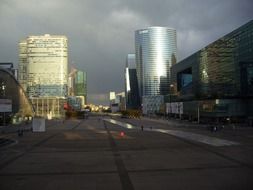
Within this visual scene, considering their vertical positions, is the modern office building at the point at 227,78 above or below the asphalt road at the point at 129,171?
above

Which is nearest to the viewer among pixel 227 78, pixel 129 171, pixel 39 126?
pixel 129 171

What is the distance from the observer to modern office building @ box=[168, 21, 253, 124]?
104875mm

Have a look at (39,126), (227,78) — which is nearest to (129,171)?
(39,126)

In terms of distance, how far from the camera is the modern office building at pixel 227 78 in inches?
4129

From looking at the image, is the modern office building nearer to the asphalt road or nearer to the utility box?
the utility box

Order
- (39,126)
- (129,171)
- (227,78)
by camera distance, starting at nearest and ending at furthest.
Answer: (129,171) < (39,126) < (227,78)

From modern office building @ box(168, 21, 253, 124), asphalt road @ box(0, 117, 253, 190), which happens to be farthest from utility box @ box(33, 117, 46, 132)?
modern office building @ box(168, 21, 253, 124)

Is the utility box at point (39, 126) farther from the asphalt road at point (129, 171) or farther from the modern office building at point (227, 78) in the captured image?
the modern office building at point (227, 78)

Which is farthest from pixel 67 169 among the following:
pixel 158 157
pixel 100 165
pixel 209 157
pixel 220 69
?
pixel 220 69

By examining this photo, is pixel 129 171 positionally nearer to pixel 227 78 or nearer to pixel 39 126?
pixel 39 126

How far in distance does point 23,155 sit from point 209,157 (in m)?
16.1

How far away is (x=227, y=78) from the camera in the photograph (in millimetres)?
118688

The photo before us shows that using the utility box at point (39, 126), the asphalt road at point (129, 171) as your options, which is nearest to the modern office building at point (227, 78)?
the utility box at point (39, 126)

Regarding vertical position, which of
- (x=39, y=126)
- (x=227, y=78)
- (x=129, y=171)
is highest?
(x=227, y=78)
